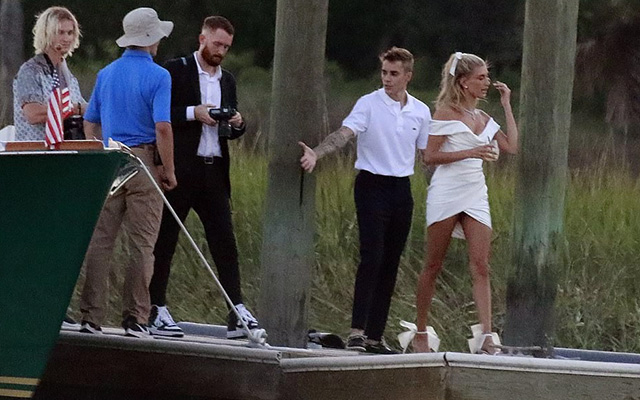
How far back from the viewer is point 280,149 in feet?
28.8

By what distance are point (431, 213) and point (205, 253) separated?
2.48 meters

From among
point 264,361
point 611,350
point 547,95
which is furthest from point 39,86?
point 611,350

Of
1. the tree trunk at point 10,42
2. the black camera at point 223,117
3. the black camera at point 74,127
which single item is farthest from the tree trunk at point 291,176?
the tree trunk at point 10,42

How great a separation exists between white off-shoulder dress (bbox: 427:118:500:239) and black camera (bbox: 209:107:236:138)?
0.95 meters

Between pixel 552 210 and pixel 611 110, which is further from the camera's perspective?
pixel 611 110

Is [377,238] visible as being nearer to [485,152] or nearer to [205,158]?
[485,152]

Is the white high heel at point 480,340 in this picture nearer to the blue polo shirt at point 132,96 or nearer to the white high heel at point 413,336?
the white high heel at point 413,336

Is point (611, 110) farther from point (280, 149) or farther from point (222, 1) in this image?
point (280, 149)

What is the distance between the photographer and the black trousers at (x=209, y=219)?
8.88 m

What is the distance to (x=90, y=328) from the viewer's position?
863 centimetres

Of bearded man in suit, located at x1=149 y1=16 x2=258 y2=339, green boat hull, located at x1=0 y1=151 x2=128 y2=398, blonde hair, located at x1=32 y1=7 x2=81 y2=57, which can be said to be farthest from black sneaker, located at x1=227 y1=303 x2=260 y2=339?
blonde hair, located at x1=32 y1=7 x2=81 y2=57

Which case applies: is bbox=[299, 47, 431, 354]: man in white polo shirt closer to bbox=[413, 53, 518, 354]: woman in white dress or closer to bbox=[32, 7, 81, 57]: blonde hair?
bbox=[413, 53, 518, 354]: woman in white dress

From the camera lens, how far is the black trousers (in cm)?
888

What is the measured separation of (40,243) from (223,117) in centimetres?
143
